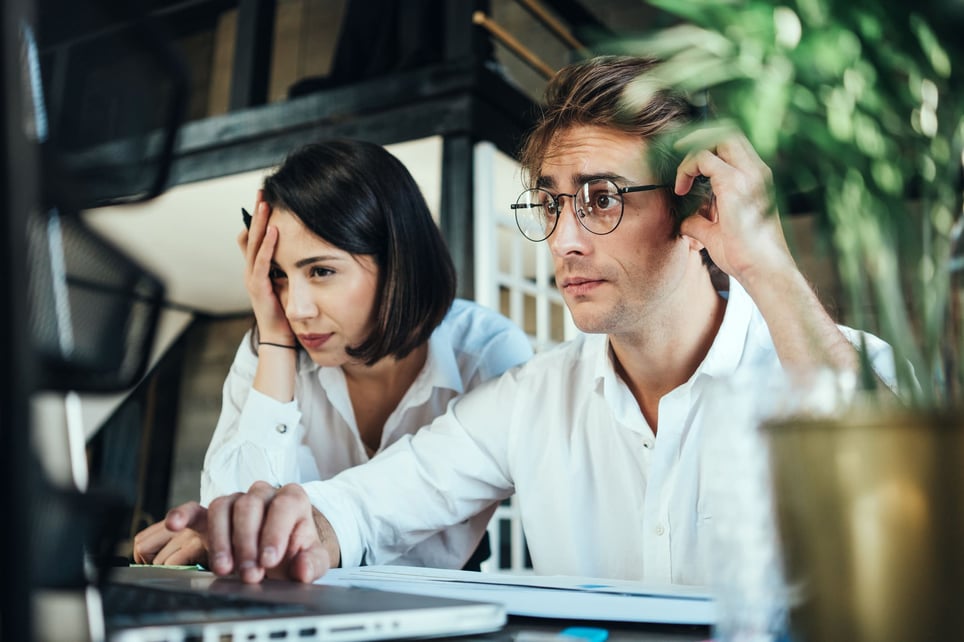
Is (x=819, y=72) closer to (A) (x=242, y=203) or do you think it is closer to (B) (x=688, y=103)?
(B) (x=688, y=103)

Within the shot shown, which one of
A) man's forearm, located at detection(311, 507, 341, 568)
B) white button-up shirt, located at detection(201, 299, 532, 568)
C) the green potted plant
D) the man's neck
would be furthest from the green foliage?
white button-up shirt, located at detection(201, 299, 532, 568)

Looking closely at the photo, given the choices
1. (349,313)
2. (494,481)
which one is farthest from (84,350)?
(349,313)

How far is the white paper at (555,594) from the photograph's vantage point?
2.27 feet

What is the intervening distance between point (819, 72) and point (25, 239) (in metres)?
0.38

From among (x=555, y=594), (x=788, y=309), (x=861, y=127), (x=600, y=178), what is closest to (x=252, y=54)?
(x=600, y=178)

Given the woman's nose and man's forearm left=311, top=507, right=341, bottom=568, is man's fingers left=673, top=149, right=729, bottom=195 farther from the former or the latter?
the woman's nose

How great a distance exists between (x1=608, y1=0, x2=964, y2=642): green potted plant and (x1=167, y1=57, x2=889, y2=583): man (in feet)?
2.67

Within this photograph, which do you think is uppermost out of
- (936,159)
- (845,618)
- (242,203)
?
(242,203)

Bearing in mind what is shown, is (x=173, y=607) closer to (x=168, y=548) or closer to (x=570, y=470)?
(x=168, y=548)

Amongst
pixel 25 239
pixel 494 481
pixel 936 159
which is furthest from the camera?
pixel 494 481

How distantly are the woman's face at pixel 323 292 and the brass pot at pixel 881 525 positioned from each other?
1433mm

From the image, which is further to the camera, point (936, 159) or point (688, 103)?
point (688, 103)

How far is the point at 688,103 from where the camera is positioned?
5.27 ft

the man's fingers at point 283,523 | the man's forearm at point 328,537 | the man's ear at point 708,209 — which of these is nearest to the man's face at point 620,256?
the man's ear at point 708,209
